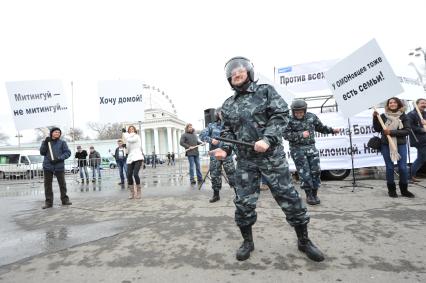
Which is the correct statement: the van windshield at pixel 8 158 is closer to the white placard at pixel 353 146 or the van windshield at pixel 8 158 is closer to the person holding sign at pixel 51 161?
the person holding sign at pixel 51 161

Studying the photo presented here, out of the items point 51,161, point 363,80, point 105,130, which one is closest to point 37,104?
point 51,161

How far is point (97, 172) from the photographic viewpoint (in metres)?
12.6

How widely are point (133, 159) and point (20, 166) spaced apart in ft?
47.2

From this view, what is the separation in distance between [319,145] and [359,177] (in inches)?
63.0

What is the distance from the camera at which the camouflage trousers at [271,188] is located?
2.83 meters

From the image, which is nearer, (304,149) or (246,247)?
(246,247)

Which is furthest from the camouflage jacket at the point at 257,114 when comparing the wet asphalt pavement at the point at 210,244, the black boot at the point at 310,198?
the black boot at the point at 310,198

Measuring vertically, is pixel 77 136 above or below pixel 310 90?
above

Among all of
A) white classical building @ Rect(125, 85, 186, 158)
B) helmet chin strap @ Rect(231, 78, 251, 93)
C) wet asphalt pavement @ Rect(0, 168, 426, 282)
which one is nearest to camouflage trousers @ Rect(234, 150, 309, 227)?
wet asphalt pavement @ Rect(0, 168, 426, 282)

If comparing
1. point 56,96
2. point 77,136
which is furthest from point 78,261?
point 77,136

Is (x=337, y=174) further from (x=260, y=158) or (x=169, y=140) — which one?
(x=169, y=140)

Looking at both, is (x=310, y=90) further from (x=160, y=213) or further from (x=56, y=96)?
(x=56, y=96)

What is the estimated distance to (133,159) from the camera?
22.5 feet

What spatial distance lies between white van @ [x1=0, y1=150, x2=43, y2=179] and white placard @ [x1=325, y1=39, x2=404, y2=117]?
1519 centimetres
